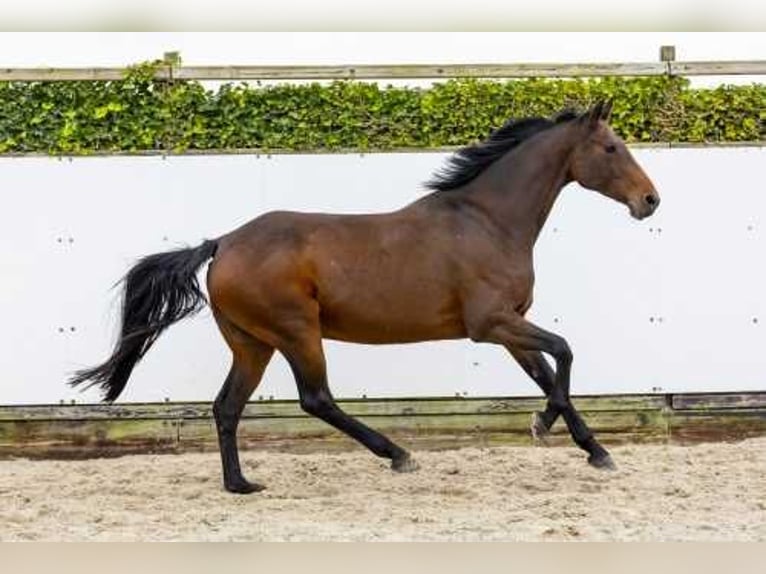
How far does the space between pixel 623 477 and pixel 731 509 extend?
83cm

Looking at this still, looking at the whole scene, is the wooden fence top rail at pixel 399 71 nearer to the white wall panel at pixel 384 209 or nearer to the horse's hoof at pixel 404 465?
the white wall panel at pixel 384 209

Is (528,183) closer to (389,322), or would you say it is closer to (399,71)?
(389,322)

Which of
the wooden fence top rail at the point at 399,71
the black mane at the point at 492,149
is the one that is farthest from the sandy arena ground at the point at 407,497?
the wooden fence top rail at the point at 399,71

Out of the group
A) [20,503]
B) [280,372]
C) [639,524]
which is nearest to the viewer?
[639,524]

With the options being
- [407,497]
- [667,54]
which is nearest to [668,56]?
[667,54]

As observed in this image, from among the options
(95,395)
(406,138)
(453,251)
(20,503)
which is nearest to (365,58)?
(406,138)

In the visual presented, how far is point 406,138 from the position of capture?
755cm

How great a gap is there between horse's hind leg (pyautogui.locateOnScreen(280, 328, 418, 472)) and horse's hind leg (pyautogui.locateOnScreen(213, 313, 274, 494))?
274mm

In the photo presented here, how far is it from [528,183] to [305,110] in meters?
1.77

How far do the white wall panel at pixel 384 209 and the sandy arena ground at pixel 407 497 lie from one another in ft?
1.55

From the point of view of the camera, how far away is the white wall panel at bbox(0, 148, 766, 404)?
24.3 ft

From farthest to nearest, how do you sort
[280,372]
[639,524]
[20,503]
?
[280,372]
[20,503]
[639,524]

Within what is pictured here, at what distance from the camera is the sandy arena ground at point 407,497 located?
17.4 ft

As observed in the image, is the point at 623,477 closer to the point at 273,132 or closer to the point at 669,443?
the point at 669,443
